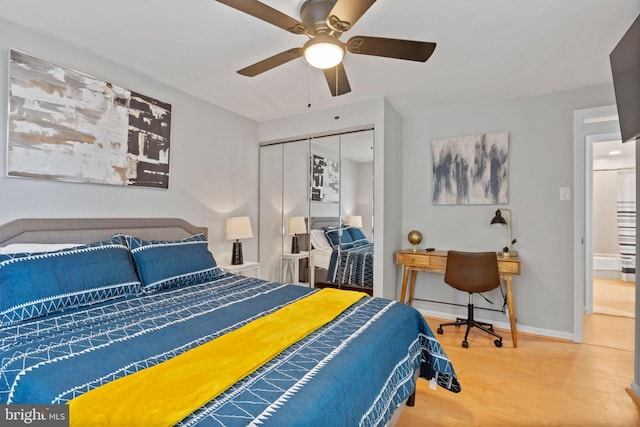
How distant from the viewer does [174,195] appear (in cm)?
315

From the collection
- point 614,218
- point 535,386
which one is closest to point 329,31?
point 535,386

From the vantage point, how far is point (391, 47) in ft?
6.07

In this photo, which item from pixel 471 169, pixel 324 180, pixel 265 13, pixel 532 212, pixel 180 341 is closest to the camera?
pixel 180 341

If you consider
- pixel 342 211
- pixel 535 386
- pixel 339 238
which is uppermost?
pixel 342 211

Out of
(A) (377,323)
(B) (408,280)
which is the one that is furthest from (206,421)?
(B) (408,280)

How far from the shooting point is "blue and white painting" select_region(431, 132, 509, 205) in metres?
3.42

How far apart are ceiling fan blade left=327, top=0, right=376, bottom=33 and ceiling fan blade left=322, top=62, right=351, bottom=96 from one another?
16.8 inches

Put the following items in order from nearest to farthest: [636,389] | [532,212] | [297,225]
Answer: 1. [636,389]
2. [532,212]
3. [297,225]

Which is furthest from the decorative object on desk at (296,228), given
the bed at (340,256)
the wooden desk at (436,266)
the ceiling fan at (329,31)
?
the ceiling fan at (329,31)

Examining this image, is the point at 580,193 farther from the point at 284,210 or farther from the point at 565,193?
the point at 284,210

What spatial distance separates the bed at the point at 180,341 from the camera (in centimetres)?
96

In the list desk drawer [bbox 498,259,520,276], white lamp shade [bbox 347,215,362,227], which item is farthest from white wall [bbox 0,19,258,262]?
desk drawer [bbox 498,259,520,276]

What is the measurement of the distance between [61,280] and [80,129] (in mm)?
1225

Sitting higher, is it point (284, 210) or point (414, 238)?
point (284, 210)
